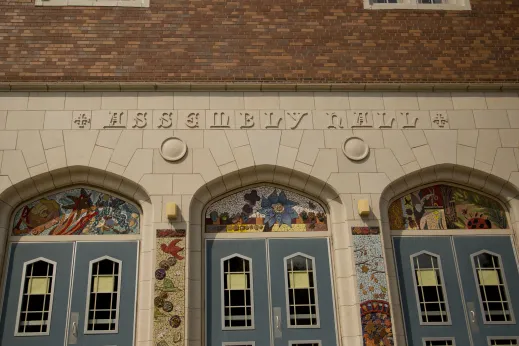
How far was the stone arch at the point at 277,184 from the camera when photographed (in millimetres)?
9359

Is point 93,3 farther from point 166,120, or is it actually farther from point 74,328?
point 74,328

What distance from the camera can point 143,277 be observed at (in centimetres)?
952

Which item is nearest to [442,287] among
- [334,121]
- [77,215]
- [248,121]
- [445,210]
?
[445,210]

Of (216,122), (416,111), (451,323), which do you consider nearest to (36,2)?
(216,122)

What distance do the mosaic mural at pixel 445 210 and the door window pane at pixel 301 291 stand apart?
1.70 meters

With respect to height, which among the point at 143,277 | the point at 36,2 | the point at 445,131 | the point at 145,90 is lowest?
the point at 143,277

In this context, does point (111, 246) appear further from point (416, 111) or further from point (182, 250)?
point (416, 111)

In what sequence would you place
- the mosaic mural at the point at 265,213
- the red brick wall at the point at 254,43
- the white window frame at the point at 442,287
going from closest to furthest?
the white window frame at the point at 442,287
the mosaic mural at the point at 265,213
the red brick wall at the point at 254,43

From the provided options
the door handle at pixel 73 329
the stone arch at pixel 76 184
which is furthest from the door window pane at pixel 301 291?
the door handle at pixel 73 329

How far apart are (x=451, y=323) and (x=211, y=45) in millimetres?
6493

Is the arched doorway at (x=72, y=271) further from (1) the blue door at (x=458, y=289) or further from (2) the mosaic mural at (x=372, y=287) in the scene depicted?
(1) the blue door at (x=458, y=289)

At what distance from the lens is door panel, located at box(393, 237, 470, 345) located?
9562 millimetres

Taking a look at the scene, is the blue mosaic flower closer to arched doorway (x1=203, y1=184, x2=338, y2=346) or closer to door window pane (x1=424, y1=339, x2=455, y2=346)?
arched doorway (x1=203, y1=184, x2=338, y2=346)

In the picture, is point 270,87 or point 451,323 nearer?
point 451,323
